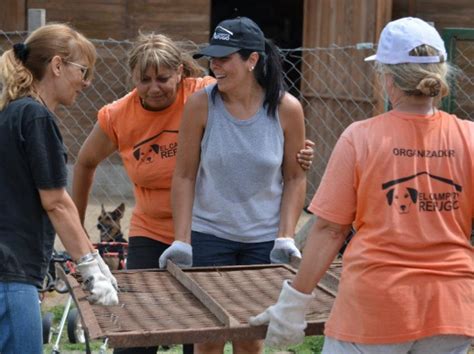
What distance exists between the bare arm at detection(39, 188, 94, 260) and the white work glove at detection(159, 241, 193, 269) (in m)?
0.57

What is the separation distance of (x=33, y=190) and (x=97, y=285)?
1.18ft

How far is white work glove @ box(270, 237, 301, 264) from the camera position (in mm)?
4223

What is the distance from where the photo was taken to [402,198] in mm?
2938

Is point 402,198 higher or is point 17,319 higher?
point 402,198

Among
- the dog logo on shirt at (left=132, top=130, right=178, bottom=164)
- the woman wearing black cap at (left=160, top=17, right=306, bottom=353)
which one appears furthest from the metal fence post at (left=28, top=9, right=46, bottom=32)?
the woman wearing black cap at (left=160, top=17, right=306, bottom=353)

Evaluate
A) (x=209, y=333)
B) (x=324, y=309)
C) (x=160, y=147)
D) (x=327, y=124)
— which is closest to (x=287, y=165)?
(x=160, y=147)

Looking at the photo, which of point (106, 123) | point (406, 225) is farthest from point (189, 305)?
point (106, 123)

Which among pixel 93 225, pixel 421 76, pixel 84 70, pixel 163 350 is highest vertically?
pixel 421 76

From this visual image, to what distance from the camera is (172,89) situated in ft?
14.4

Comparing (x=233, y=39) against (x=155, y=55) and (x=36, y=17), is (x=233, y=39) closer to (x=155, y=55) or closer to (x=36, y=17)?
(x=155, y=55)

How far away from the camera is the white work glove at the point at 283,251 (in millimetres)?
4223

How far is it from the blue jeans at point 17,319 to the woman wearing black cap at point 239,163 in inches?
29.2

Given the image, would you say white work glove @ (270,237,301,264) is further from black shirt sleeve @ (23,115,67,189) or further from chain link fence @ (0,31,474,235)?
chain link fence @ (0,31,474,235)

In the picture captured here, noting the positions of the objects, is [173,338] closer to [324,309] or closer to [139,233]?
[324,309]
